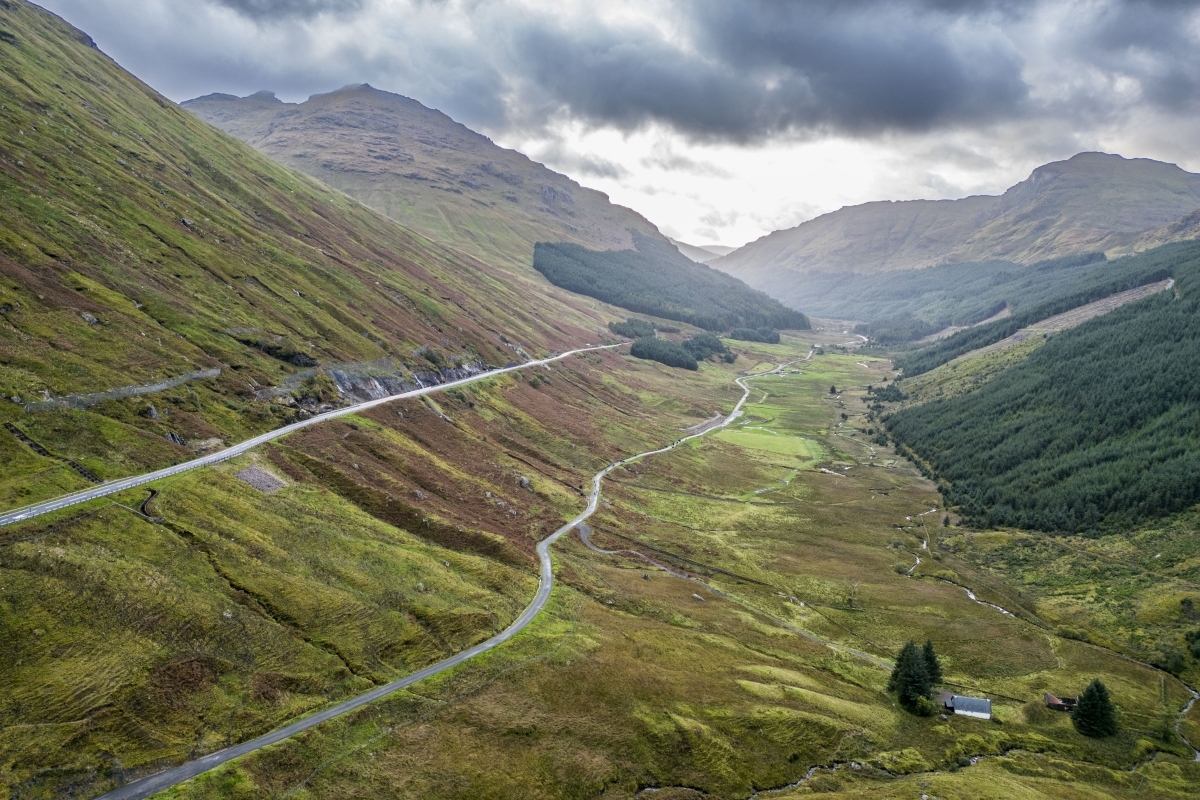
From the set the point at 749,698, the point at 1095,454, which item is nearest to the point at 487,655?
the point at 749,698

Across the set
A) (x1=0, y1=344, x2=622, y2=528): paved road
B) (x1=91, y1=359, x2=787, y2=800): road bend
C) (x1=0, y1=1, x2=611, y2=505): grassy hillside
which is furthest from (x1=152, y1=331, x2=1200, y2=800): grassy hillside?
(x1=0, y1=1, x2=611, y2=505): grassy hillside

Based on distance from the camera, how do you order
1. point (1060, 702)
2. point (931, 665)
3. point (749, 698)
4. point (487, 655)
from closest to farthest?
point (487, 655) → point (749, 698) → point (1060, 702) → point (931, 665)

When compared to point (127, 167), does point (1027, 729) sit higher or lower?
lower

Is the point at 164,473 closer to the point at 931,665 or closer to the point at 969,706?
the point at 931,665

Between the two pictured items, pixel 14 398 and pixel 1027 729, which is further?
pixel 1027 729

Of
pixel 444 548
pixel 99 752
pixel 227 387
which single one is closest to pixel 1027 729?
pixel 444 548

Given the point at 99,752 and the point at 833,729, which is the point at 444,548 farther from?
the point at 833,729

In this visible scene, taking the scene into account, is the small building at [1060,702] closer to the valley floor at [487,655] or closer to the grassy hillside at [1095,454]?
the valley floor at [487,655]
